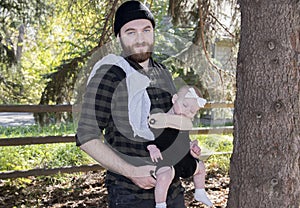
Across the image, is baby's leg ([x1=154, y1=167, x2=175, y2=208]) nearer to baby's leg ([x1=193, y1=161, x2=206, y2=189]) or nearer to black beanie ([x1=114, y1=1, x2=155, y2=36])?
baby's leg ([x1=193, y1=161, x2=206, y2=189])

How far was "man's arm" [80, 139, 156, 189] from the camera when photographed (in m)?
1.51

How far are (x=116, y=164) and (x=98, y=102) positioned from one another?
0.77 ft

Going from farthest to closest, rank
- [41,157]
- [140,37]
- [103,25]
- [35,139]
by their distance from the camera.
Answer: [41,157] < [103,25] < [35,139] < [140,37]

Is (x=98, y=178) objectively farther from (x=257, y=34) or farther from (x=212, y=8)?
(x=257, y=34)

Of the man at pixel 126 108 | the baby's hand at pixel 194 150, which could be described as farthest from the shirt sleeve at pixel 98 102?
the baby's hand at pixel 194 150

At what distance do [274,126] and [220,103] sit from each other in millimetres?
2795

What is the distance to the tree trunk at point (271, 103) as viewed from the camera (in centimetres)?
182

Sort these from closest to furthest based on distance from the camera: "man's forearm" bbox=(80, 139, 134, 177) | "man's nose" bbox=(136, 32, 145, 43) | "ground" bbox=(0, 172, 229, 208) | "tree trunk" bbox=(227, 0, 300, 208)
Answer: "man's forearm" bbox=(80, 139, 134, 177)
"man's nose" bbox=(136, 32, 145, 43)
"tree trunk" bbox=(227, 0, 300, 208)
"ground" bbox=(0, 172, 229, 208)

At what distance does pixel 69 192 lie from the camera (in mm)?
4680

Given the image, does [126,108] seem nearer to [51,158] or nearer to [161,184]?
[161,184]

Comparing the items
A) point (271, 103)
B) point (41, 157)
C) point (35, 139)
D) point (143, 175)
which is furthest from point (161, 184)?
point (41, 157)

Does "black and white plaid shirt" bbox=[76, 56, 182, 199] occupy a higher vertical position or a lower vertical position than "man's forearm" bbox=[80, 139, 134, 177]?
higher

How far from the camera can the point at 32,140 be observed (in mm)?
4586

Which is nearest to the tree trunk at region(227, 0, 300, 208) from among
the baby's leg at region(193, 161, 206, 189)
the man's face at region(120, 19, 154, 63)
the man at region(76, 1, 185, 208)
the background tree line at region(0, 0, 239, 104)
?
the baby's leg at region(193, 161, 206, 189)
